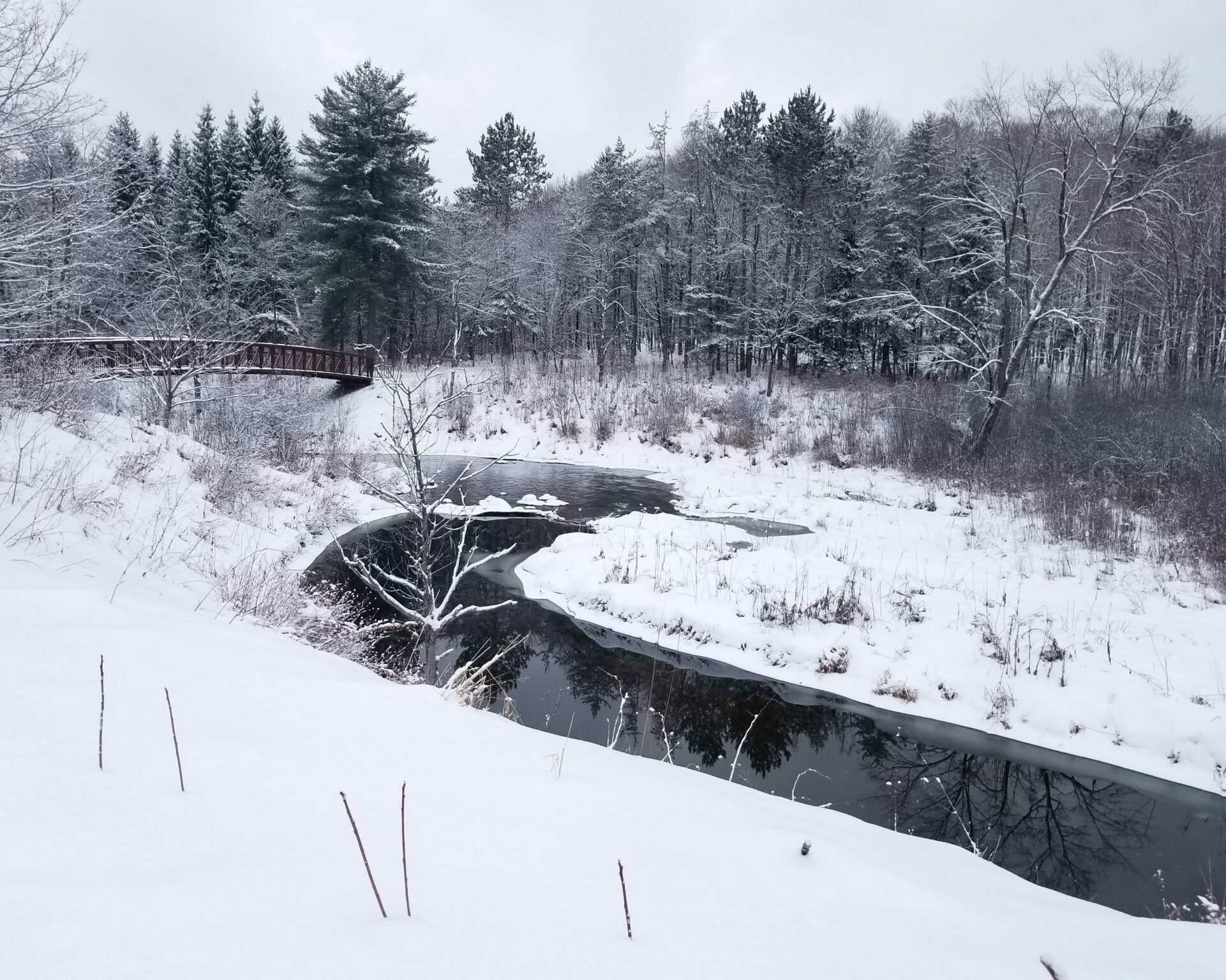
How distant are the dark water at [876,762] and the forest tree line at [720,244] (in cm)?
1227

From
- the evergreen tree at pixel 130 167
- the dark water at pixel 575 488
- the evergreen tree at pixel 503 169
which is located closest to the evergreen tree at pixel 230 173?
the evergreen tree at pixel 130 167

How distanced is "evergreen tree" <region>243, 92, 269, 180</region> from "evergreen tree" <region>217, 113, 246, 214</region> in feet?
3.51

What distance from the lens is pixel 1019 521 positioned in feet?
40.9

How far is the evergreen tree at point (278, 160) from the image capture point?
118 ft

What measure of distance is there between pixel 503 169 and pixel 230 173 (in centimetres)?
1622

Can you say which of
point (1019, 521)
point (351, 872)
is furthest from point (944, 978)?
point (1019, 521)

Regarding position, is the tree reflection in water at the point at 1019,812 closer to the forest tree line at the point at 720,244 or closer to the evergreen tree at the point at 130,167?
the forest tree line at the point at 720,244

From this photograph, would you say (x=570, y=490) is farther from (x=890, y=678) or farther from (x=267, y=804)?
(x=267, y=804)

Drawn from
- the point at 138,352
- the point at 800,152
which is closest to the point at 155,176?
the point at 138,352

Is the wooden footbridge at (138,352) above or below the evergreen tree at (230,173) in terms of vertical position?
below

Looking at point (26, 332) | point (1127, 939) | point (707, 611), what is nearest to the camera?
point (1127, 939)

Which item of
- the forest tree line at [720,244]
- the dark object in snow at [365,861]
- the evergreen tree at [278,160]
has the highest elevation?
the evergreen tree at [278,160]

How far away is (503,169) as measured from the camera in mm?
42500

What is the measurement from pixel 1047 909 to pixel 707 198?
38190 mm
